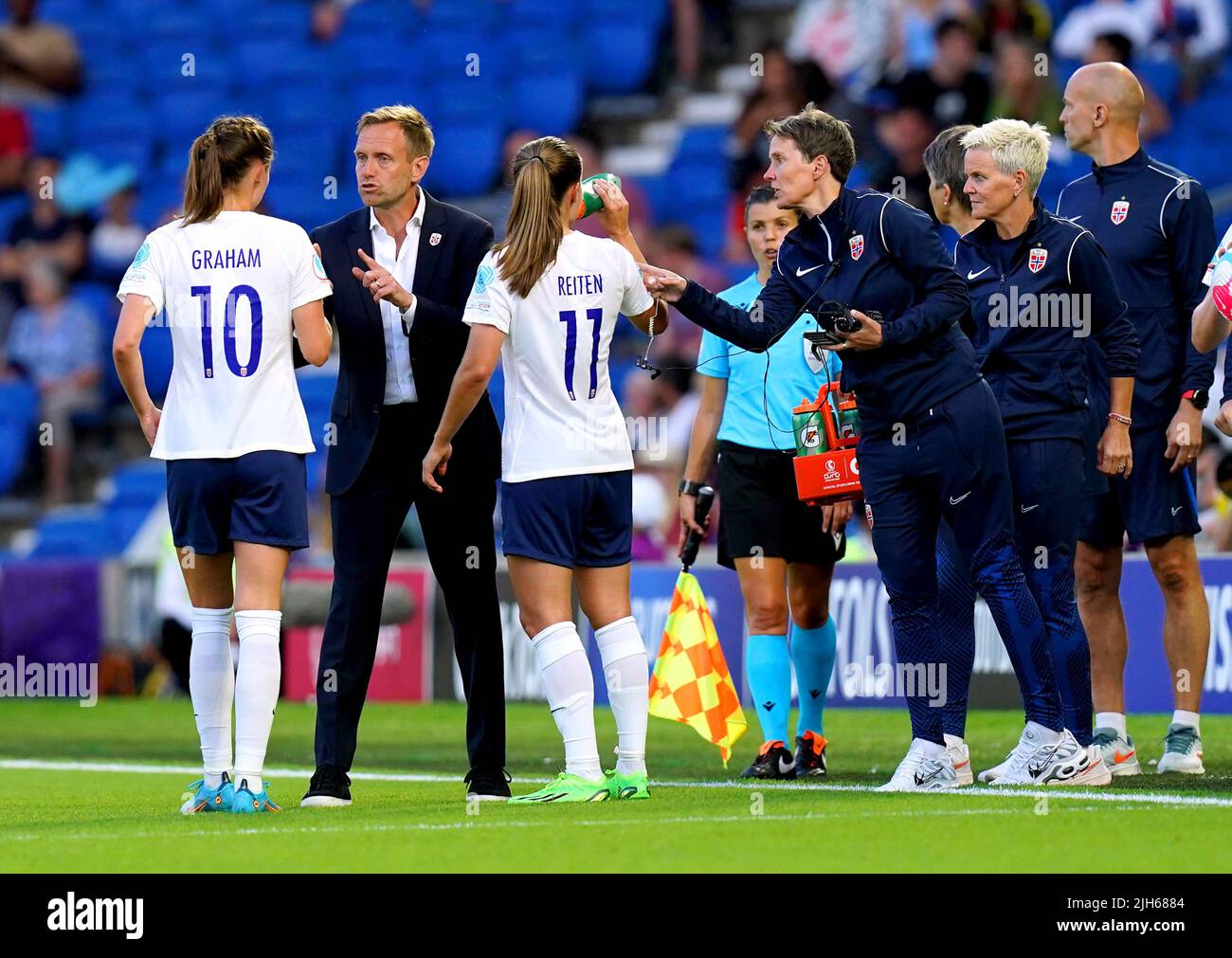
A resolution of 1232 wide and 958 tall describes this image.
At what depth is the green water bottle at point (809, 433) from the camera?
8.03 m

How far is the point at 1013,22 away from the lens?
50.4 ft

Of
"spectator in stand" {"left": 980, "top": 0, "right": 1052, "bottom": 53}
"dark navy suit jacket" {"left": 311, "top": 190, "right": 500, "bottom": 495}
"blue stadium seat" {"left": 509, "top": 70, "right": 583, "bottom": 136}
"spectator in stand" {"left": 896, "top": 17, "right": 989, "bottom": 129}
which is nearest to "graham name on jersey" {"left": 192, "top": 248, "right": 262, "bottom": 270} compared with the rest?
"dark navy suit jacket" {"left": 311, "top": 190, "right": 500, "bottom": 495}

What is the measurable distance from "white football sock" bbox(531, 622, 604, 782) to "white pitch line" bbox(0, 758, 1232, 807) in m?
0.87

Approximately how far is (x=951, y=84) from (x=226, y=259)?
9.31 meters

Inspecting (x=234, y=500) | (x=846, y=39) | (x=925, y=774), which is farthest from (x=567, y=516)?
(x=846, y=39)

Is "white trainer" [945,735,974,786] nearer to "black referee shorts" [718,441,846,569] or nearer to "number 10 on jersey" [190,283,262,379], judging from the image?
"black referee shorts" [718,441,846,569]

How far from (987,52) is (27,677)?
8168 mm

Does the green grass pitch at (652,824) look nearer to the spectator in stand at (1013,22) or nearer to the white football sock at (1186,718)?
the white football sock at (1186,718)

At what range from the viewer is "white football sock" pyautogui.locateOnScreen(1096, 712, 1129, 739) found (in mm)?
7941

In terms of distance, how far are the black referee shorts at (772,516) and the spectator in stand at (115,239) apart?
1146 centimetres

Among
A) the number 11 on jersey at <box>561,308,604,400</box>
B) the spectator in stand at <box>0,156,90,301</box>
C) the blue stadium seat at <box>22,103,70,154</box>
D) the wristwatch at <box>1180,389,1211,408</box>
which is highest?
the blue stadium seat at <box>22,103,70,154</box>

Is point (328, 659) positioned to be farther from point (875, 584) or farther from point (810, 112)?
point (875, 584)
